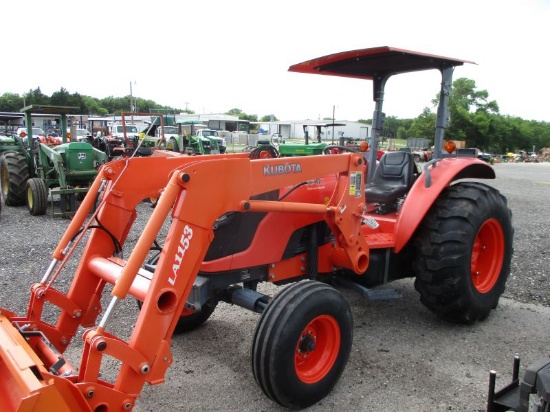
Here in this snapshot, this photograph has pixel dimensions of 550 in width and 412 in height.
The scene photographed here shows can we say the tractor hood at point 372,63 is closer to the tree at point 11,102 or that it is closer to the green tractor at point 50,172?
the green tractor at point 50,172

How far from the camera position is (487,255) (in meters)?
4.45

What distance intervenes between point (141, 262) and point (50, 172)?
336 inches

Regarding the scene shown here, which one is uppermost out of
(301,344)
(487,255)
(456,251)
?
(456,251)

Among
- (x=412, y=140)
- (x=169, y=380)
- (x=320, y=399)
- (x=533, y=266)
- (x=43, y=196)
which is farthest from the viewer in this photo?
(x=43, y=196)

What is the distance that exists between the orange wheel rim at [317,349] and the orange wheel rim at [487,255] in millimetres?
1875

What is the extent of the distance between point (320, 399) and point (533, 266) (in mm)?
4063

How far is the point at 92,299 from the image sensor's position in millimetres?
3186

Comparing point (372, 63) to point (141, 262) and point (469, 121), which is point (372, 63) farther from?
point (469, 121)

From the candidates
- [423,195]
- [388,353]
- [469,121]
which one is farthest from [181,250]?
[469,121]

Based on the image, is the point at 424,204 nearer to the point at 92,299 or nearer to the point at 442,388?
the point at 442,388

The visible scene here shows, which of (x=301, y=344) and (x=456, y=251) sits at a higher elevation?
(x=456, y=251)

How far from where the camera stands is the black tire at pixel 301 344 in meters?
2.74

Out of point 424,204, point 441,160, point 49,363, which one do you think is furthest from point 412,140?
point 49,363

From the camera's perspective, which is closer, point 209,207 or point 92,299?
point 209,207
